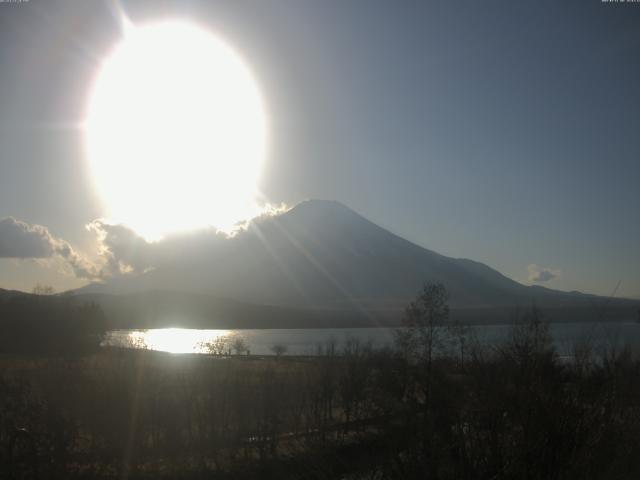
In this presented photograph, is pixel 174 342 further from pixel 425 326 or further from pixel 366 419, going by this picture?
pixel 366 419

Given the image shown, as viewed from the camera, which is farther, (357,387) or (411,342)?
(411,342)

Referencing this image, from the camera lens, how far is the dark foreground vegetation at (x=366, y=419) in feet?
16.6

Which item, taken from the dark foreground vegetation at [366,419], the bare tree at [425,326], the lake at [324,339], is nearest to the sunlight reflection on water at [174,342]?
the lake at [324,339]

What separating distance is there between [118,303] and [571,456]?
151m

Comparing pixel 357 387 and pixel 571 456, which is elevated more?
pixel 571 456

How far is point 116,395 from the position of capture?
15609mm

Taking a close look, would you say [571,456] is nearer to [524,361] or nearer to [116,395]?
[524,361]

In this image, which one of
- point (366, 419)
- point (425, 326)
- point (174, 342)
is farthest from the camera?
point (174, 342)

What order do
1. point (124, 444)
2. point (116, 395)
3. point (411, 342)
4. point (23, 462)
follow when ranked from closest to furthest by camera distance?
point (23, 462) → point (124, 444) → point (116, 395) → point (411, 342)

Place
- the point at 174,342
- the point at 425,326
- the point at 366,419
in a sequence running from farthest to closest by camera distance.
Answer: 1. the point at 174,342
2. the point at 425,326
3. the point at 366,419

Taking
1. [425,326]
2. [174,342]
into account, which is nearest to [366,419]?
[425,326]

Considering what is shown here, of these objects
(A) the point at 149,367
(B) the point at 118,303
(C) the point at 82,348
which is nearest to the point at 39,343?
(C) the point at 82,348

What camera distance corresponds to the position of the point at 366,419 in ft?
66.5

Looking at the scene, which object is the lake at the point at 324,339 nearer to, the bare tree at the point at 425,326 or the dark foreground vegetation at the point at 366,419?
A: the dark foreground vegetation at the point at 366,419
